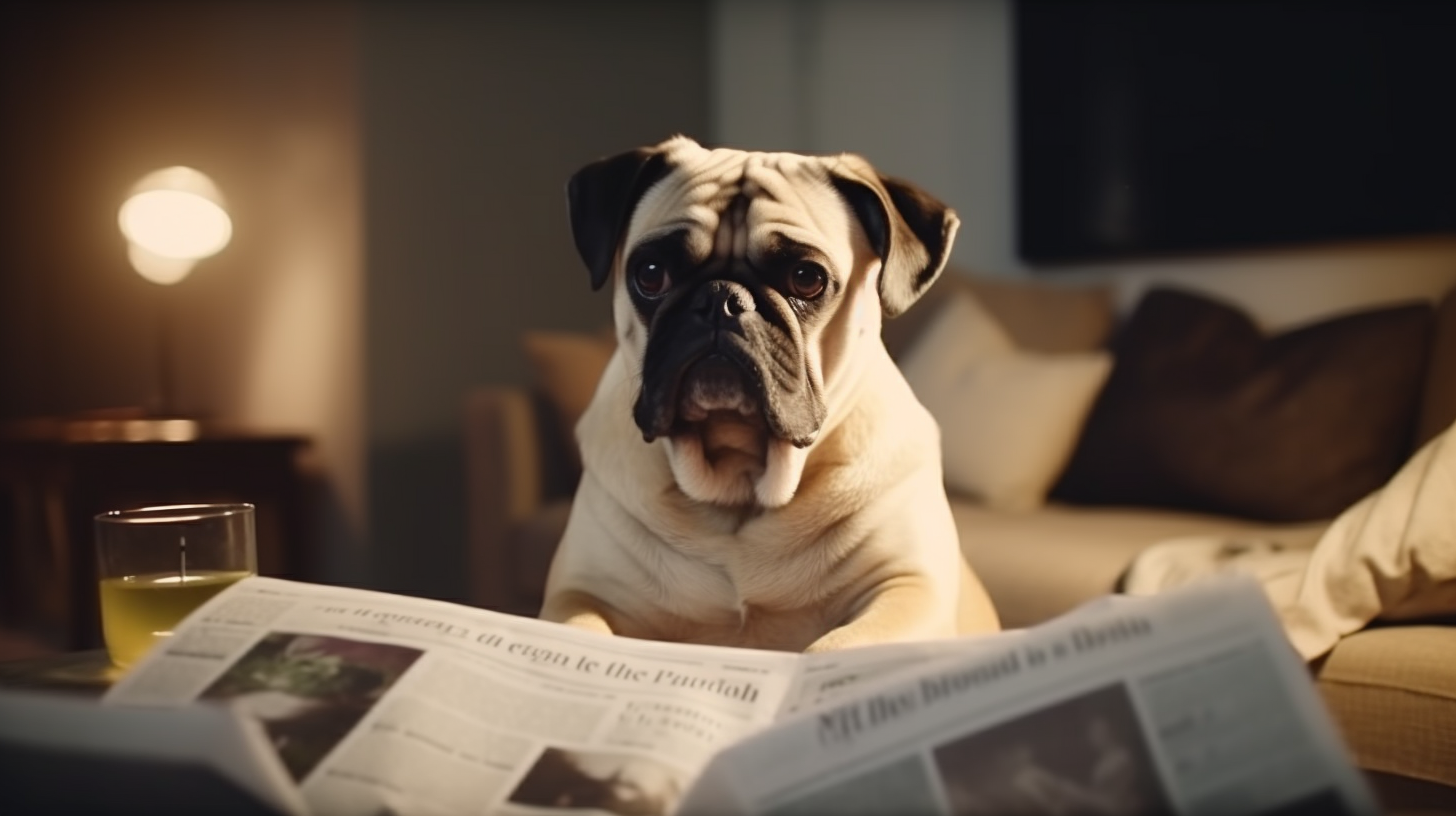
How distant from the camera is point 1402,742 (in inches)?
48.5

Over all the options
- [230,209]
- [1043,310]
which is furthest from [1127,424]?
[230,209]

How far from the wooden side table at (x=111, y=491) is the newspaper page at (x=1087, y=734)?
2114 millimetres

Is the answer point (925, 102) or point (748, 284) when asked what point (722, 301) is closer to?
point (748, 284)

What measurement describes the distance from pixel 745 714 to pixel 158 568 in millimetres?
448

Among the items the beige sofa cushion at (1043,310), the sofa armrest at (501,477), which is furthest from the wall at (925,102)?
the sofa armrest at (501,477)

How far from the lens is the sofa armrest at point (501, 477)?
8.32 feet

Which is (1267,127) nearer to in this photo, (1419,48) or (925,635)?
(1419,48)

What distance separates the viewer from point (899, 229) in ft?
2.66

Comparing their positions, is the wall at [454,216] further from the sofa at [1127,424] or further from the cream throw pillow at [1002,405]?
the cream throw pillow at [1002,405]

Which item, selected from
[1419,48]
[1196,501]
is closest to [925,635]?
[1196,501]

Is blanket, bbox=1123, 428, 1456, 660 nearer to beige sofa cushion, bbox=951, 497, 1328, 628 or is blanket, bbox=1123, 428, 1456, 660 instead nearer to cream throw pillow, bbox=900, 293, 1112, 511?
beige sofa cushion, bbox=951, 497, 1328, 628

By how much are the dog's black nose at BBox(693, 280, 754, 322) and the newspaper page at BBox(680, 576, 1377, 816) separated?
31 centimetres

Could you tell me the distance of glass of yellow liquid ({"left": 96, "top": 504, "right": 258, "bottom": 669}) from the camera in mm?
818

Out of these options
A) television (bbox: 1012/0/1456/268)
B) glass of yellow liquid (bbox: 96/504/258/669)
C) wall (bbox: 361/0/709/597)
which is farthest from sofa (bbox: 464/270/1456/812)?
glass of yellow liquid (bbox: 96/504/258/669)
